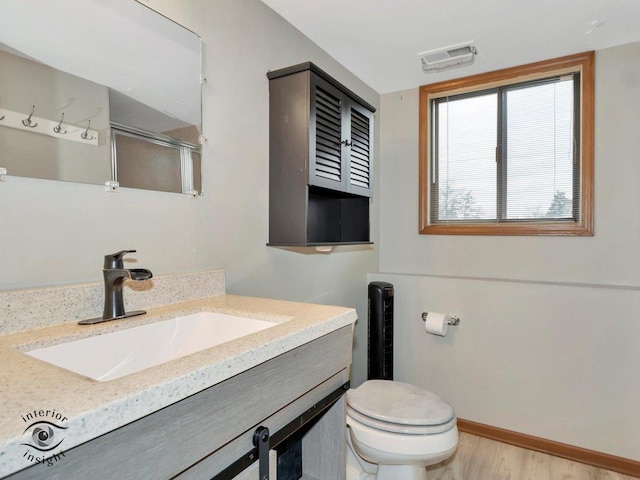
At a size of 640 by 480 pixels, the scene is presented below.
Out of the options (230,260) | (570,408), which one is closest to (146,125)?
(230,260)

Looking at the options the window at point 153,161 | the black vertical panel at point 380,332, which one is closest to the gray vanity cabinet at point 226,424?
the window at point 153,161

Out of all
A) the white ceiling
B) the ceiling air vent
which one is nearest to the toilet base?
the white ceiling

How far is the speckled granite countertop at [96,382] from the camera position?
46cm

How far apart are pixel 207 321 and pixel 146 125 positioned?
24.8 inches

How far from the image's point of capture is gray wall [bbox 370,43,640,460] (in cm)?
193

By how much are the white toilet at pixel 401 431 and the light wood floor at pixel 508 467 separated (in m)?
0.50

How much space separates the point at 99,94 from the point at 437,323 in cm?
202

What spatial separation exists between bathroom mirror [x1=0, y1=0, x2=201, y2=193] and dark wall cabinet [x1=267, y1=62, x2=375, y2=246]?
383 millimetres

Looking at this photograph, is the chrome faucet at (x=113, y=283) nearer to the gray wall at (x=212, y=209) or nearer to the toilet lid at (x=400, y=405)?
the gray wall at (x=212, y=209)

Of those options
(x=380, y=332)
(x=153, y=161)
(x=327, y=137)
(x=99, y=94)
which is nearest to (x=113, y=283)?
(x=153, y=161)

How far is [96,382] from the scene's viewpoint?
56 cm

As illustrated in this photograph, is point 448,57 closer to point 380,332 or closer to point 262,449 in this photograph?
point 380,332

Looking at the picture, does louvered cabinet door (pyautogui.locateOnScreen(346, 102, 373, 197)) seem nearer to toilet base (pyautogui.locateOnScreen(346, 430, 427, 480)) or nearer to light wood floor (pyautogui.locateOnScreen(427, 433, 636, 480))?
toilet base (pyautogui.locateOnScreen(346, 430, 427, 480))

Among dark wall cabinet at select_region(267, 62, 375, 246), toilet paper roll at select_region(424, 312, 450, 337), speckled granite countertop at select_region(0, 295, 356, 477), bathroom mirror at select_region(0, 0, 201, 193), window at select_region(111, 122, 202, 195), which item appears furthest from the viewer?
toilet paper roll at select_region(424, 312, 450, 337)
